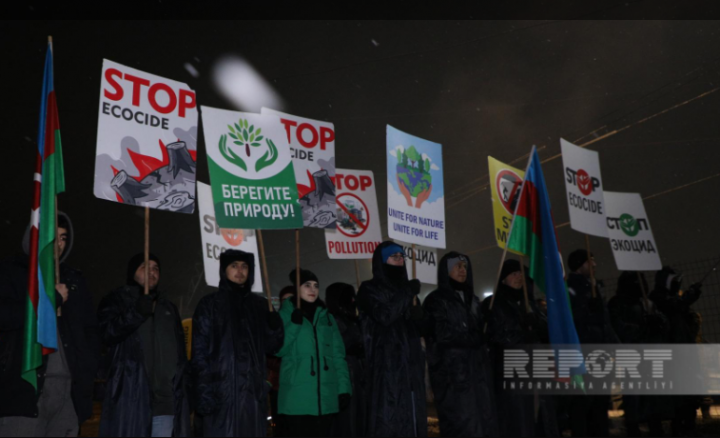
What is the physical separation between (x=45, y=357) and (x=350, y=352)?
12.9ft

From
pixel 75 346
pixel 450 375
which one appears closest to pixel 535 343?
pixel 450 375

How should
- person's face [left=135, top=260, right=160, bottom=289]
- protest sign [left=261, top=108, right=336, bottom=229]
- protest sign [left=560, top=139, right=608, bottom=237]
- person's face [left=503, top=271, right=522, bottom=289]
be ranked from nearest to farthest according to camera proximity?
person's face [left=135, top=260, right=160, bottom=289], protest sign [left=261, top=108, right=336, bottom=229], person's face [left=503, top=271, right=522, bottom=289], protest sign [left=560, top=139, right=608, bottom=237]

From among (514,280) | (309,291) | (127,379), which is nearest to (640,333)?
(514,280)

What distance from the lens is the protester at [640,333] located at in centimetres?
916

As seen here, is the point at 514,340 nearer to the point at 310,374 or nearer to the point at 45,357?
the point at 310,374

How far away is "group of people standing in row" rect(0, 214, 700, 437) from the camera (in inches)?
207

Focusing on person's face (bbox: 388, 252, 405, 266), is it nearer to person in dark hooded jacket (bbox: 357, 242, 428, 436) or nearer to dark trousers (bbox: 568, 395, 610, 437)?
person in dark hooded jacket (bbox: 357, 242, 428, 436)

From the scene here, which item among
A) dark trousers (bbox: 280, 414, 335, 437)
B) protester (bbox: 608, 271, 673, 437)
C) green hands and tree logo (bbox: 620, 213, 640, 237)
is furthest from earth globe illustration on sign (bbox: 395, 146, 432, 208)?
green hands and tree logo (bbox: 620, 213, 640, 237)

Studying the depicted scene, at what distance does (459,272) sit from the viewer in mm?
7465

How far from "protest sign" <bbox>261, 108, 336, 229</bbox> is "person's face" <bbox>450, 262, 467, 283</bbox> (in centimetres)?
129

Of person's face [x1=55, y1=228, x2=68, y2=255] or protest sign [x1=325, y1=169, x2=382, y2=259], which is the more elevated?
protest sign [x1=325, y1=169, x2=382, y2=259]

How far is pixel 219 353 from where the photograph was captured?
614cm

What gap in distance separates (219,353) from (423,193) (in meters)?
3.11

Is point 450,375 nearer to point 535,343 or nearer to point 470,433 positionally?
point 470,433
